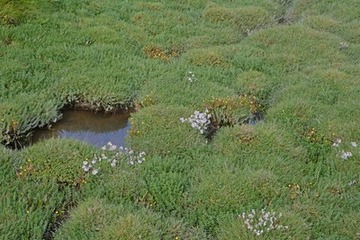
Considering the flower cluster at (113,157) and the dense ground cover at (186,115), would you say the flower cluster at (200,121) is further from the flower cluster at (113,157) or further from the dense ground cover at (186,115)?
the flower cluster at (113,157)

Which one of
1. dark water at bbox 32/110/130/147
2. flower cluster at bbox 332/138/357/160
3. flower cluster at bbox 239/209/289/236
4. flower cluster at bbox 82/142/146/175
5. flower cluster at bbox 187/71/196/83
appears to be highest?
flower cluster at bbox 239/209/289/236

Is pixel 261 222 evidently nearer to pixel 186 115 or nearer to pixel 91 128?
pixel 186 115

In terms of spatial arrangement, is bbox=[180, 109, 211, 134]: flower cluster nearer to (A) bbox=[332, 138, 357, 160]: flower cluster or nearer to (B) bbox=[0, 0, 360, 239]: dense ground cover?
(B) bbox=[0, 0, 360, 239]: dense ground cover

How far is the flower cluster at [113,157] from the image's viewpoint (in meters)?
6.74

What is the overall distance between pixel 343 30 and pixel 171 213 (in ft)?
24.0

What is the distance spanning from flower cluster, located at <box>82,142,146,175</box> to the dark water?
0.58 m

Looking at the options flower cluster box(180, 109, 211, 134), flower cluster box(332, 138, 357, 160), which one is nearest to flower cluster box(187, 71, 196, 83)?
flower cluster box(180, 109, 211, 134)

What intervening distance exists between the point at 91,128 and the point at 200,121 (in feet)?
5.64

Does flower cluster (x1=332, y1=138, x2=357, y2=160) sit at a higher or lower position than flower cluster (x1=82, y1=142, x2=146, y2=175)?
higher

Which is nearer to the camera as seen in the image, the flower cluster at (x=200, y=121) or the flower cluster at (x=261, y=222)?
the flower cluster at (x=261, y=222)

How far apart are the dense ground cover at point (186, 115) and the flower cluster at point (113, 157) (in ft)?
0.14

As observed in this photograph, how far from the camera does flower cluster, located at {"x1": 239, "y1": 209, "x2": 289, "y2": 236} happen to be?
18.8 ft

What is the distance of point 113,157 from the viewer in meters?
6.95

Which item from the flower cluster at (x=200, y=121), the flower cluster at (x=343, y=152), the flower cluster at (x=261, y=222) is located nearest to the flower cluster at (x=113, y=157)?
the flower cluster at (x=200, y=121)
